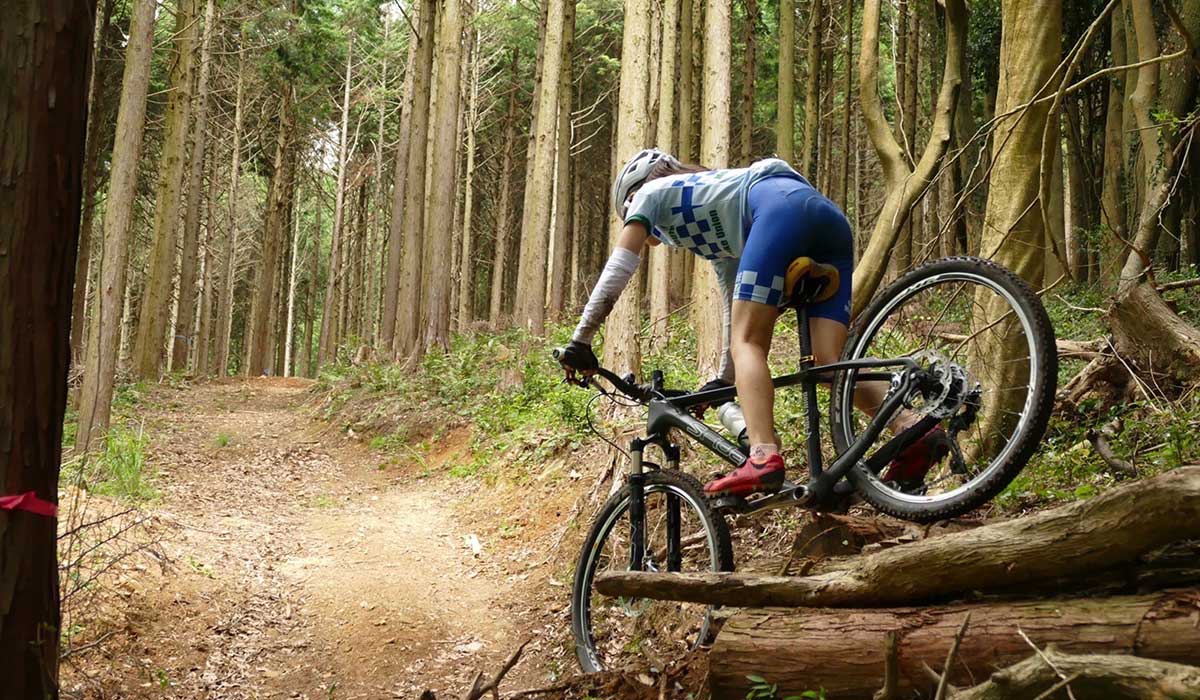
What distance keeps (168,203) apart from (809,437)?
15210 mm

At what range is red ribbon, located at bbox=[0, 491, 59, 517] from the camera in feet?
9.24

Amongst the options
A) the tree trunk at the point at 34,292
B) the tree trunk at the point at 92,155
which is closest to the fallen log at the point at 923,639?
the tree trunk at the point at 34,292

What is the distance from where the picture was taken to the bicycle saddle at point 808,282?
3473 mm

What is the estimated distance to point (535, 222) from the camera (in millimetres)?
14234

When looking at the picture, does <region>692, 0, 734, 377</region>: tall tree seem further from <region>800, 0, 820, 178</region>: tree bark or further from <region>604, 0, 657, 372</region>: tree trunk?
<region>800, 0, 820, 178</region>: tree bark

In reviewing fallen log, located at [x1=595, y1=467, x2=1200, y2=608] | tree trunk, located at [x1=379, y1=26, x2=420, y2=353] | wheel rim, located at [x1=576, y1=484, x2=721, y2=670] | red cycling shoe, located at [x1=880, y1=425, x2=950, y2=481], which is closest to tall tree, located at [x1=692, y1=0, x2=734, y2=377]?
wheel rim, located at [x1=576, y1=484, x2=721, y2=670]

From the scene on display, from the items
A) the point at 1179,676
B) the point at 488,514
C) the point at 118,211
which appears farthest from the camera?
the point at 118,211

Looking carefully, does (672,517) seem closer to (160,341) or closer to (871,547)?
(871,547)

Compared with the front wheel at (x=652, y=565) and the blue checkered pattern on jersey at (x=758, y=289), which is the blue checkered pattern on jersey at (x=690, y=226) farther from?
the front wheel at (x=652, y=565)

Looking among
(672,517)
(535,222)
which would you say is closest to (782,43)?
(535,222)

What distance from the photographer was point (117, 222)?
30.0ft

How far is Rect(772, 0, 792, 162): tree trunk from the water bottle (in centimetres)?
1059

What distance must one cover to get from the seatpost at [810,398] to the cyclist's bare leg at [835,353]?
33 millimetres

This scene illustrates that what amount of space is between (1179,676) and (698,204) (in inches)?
95.5
